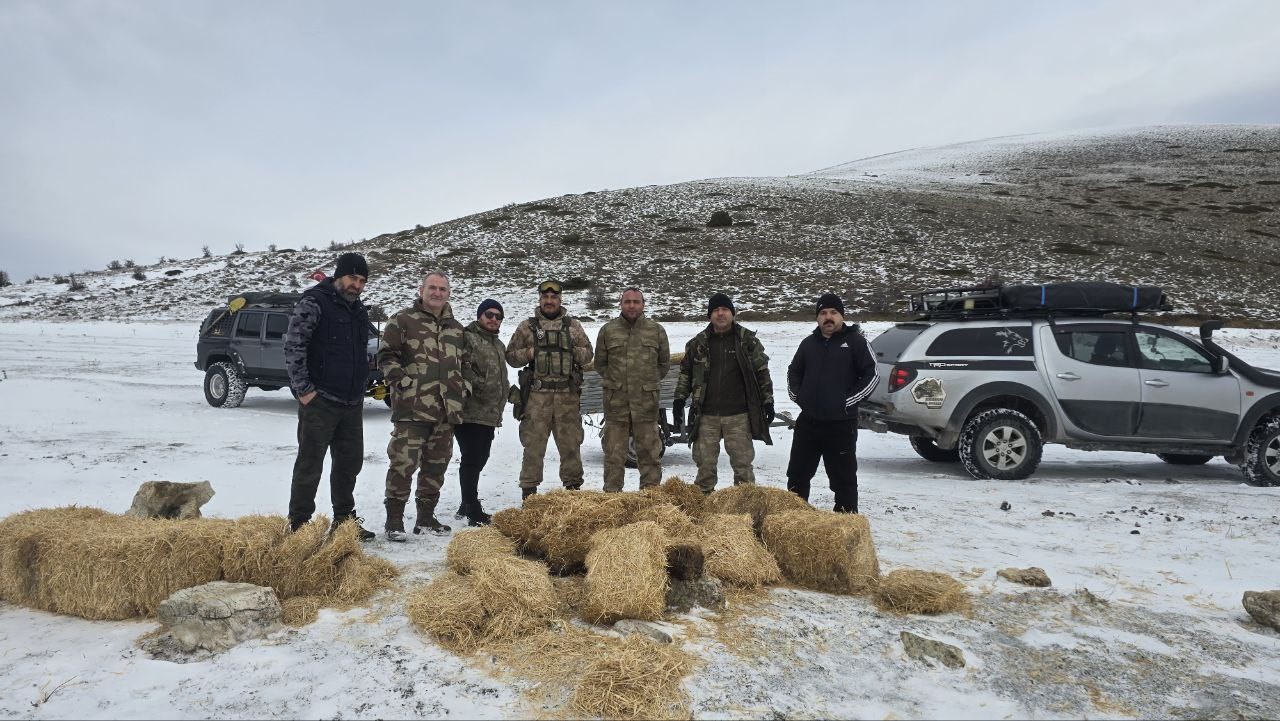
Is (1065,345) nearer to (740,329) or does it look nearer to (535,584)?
(740,329)

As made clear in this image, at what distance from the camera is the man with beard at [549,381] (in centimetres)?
548

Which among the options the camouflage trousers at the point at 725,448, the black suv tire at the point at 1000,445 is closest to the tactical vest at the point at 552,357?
the camouflage trousers at the point at 725,448

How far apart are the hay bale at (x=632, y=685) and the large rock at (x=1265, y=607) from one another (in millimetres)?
3061

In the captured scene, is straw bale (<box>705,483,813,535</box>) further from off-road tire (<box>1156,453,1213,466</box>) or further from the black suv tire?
off-road tire (<box>1156,453,1213,466</box>)

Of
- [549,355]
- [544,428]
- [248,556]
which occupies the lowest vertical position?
[248,556]

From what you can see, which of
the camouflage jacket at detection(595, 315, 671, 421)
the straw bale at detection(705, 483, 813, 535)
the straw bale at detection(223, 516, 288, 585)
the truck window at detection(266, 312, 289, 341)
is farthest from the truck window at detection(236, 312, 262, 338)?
the straw bale at detection(705, 483, 813, 535)

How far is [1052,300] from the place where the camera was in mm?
7000

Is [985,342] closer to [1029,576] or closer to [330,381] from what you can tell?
[1029,576]

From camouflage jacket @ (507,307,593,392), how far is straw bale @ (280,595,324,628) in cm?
247

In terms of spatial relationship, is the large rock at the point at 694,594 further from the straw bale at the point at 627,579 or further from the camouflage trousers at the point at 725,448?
the camouflage trousers at the point at 725,448

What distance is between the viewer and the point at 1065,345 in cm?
704

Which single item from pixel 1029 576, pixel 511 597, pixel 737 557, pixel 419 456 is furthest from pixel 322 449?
pixel 1029 576

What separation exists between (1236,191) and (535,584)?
64305 mm

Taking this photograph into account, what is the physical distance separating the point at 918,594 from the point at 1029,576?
2.99 feet
